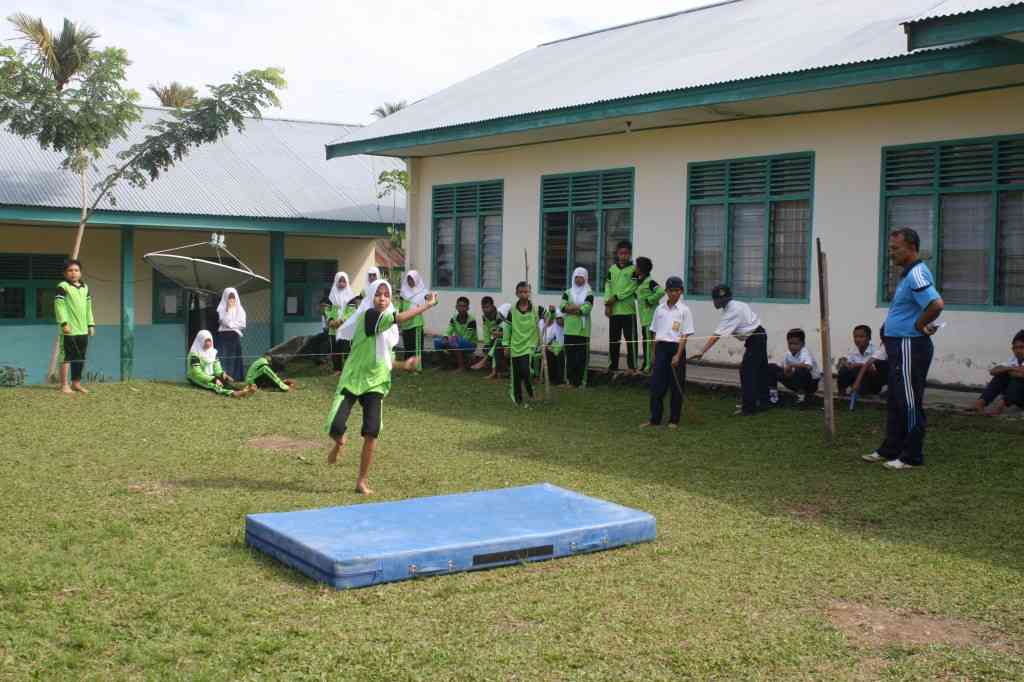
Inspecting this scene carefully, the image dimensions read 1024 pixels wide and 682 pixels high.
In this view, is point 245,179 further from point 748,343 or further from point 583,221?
point 748,343

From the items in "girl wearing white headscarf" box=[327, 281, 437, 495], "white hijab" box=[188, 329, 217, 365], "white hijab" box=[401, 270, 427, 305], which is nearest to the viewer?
"girl wearing white headscarf" box=[327, 281, 437, 495]

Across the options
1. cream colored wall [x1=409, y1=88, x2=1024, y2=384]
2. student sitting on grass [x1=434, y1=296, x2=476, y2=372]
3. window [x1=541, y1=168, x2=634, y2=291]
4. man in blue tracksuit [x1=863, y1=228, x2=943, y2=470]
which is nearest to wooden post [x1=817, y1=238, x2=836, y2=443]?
man in blue tracksuit [x1=863, y1=228, x2=943, y2=470]

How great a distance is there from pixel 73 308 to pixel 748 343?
8483 mm

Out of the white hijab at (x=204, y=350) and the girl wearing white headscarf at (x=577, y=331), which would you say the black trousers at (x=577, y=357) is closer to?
the girl wearing white headscarf at (x=577, y=331)

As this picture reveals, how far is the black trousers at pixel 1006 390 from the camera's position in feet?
36.2

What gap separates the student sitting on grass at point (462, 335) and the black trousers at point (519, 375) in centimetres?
336

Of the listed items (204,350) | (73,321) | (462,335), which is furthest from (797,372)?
(73,321)

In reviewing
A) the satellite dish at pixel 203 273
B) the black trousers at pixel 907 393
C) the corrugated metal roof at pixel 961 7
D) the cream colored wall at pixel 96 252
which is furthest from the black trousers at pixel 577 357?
the cream colored wall at pixel 96 252

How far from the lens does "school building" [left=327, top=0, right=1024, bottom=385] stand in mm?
12055

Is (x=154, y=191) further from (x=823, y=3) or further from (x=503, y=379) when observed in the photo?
(x=823, y=3)

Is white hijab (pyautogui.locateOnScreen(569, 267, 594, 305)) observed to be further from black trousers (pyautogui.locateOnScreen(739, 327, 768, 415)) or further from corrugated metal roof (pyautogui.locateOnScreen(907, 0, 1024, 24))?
corrugated metal roof (pyautogui.locateOnScreen(907, 0, 1024, 24))

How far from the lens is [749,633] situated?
5352 millimetres

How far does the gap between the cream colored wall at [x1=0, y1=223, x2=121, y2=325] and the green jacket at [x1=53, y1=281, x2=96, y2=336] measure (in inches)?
295

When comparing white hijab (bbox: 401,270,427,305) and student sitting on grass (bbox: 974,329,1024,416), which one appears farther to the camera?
white hijab (bbox: 401,270,427,305)
